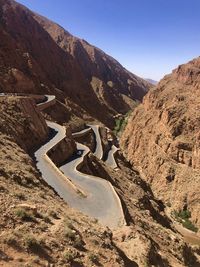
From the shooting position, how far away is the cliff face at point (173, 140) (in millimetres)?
58019

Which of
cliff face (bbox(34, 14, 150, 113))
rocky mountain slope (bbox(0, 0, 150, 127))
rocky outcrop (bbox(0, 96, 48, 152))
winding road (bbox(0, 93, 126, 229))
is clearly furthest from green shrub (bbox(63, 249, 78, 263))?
cliff face (bbox(34, 14, 150, 113))

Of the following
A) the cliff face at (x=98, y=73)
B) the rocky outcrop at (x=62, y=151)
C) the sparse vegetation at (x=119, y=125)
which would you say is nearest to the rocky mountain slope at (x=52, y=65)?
the cliff face at (x=98, y=73)

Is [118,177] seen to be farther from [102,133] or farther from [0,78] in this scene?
[0,78]

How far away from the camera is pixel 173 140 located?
213ft

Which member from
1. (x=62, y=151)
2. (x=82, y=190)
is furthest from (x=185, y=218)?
(x=82, y=190)

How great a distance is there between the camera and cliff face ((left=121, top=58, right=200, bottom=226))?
5802 cm

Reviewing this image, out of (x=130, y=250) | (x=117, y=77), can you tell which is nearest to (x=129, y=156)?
(x=130, y=250)

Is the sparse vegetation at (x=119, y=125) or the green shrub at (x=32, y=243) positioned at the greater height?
the green shrub at (x=32, y=243)

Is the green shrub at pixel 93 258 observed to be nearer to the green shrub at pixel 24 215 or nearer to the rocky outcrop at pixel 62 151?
the green shrub at pixel 24 215

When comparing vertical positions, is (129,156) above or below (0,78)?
below

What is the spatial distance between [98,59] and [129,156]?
104m

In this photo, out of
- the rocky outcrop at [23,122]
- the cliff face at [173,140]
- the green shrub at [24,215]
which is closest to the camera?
the green shrub at [24,215]

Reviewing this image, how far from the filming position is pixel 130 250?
1595 centimetres

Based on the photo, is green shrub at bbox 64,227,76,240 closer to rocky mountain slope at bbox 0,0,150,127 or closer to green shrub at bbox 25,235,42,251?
green shrub at bbox 25,235,42,251
